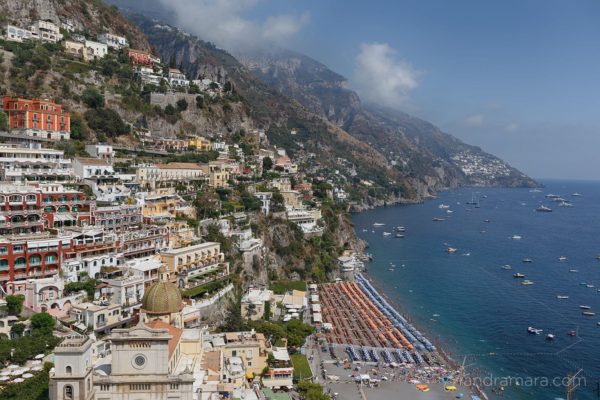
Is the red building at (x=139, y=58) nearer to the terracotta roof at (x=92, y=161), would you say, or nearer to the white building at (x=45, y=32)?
the white building at (x=45, y=32)

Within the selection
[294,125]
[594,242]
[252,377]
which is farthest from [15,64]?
[294,125]

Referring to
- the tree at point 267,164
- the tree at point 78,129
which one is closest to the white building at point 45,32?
the tree at point 78,129

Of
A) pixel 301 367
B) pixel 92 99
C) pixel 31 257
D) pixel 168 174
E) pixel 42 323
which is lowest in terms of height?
pixel 301 367

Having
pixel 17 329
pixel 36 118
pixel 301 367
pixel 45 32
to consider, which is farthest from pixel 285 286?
pixel 45 32

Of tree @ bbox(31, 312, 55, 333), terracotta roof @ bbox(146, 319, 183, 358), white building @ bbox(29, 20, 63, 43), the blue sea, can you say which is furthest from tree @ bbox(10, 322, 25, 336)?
white building @ bbox(29, 20, 63, 43)

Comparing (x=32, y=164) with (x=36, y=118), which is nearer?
(x=32, y=164)

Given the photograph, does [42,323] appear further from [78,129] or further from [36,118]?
[78,129]

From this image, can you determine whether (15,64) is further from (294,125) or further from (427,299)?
(294,125)
